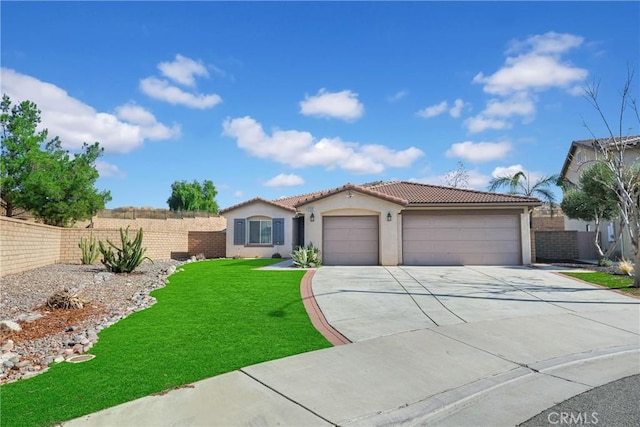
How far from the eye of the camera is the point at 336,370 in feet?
18.1

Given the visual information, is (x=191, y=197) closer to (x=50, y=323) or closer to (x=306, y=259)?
(x=306, y=259)

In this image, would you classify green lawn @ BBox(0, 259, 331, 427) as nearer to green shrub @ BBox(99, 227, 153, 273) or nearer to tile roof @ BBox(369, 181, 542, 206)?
green shrub @ BBox(99, 227, 153, 273)

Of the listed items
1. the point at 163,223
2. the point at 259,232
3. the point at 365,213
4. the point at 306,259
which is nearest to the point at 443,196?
the point at 365,213

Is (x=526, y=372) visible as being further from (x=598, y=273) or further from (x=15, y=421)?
(x=598, y=273)

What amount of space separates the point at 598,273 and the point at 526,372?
12.3m

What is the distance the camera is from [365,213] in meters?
18.5

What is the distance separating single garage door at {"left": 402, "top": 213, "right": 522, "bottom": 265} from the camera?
60.4 feet

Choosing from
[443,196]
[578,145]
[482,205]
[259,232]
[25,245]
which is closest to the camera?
[25,245]

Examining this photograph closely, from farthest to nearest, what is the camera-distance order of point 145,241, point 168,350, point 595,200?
point 145,241, point 595,200, point 168,350

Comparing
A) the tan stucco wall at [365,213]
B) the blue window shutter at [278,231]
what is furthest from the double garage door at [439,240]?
the blue window shutter at [278,231]

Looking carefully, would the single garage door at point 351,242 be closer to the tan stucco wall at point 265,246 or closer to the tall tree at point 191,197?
the tan stucco wall at point 265,246

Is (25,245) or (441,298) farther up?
(25,245)

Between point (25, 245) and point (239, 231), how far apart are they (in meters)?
11.3

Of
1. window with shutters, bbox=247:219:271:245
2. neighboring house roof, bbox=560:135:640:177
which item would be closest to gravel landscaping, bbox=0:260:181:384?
window with shutters, bbox=247:219:271:245
